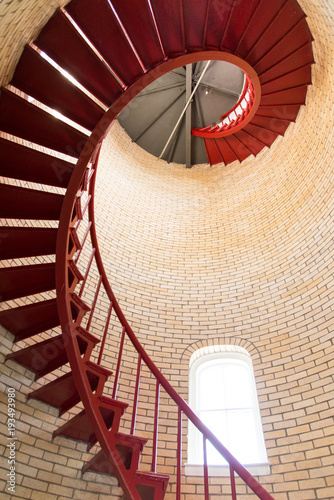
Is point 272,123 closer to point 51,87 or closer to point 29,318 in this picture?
point 51,87

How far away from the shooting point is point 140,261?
5.68 meters

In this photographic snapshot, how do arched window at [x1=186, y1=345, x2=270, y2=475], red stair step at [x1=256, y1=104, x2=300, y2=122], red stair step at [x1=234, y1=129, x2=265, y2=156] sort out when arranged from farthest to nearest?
red stair step at [x1=234, y1=129, x2=265, y2=156] < red stair step at [x1=256, y1=104, x2=300, y2=122] < arched window at [x1=186, y1=345, x2=270, y2=475]

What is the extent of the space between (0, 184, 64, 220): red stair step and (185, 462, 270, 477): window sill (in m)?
2.82

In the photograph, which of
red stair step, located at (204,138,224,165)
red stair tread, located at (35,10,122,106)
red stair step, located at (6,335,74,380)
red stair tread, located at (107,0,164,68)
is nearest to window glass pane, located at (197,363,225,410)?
red stair step, located at (6,335,74,380)

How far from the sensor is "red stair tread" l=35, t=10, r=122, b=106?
293 centimetres

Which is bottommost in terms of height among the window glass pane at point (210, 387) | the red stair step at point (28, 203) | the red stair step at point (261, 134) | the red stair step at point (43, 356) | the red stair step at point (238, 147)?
the red stair step at point (43, 356)

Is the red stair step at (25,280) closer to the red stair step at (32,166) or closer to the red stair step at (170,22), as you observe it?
the red stair step at (32,166)

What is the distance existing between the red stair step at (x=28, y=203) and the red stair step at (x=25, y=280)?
0.48 metres

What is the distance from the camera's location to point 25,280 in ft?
10.3

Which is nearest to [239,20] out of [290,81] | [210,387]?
A: [290,81]

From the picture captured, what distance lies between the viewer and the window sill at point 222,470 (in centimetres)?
342

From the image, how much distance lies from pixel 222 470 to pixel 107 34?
4.27 metres

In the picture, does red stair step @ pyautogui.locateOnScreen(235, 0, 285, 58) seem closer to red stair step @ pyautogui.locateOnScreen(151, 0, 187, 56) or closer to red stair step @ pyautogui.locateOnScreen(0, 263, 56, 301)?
red stair step @ pyautogui.locateOnScreen(151, 0, 187, 56)

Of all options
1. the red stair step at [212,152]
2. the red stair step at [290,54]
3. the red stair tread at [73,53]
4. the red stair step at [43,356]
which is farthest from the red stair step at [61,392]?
the red stair step at [212,152]
